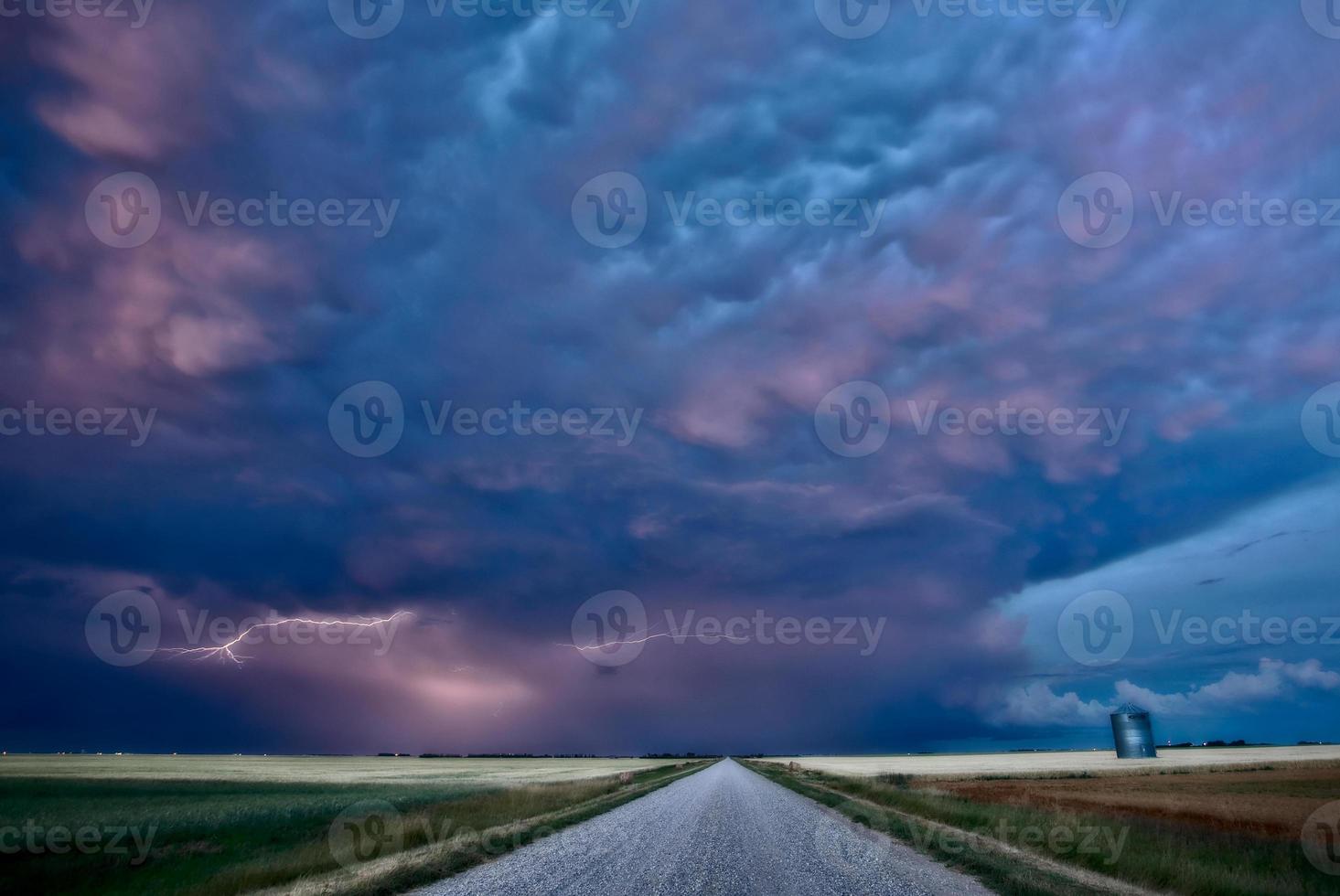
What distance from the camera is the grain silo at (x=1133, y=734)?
9481cm

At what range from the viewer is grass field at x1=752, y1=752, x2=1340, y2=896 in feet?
45.7

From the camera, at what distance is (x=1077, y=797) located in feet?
120

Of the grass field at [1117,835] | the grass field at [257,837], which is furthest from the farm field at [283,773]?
the grass field at [1117,835]

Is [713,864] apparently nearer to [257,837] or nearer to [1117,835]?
[1117,835]

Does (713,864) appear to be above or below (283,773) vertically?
above

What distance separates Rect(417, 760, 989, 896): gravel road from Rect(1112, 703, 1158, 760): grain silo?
3653 inches

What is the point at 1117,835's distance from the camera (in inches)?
784

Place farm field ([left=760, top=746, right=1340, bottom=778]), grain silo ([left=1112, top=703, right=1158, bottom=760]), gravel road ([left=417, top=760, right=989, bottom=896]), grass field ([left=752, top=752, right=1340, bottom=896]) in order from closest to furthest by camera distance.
→ gravel road ([left=417, top=760, right=989, bottom=896])
grass field ([left=752, top=752, right=1340, bottom=896])
farm field ([left=760, top=746, right=1340, bottom=778])
grain silo ([left=1112, top=703, right=1158, bottom=760])

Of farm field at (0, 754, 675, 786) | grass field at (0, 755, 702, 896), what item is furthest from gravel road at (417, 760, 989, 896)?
farm field at (0, 754, 675, 786)

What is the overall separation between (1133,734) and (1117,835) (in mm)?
94904

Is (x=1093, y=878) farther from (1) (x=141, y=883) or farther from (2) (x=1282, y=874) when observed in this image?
(1) (x=141, y=883)

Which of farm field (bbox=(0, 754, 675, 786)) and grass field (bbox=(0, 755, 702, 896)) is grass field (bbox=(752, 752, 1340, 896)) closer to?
grass field (bbox=(0, 755, 702, 896))

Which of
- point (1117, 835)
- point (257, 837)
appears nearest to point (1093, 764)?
point (1117, 835)

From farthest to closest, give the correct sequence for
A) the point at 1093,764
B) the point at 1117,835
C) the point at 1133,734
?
the point at 1133,734
the point at 1093,764
the point at 1117,835
